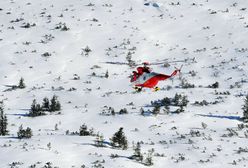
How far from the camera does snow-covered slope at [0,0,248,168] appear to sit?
23.0 metres

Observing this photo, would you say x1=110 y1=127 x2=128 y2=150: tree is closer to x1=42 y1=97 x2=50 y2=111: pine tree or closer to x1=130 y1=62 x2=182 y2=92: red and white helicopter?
x1=130 y1=62 x2=182 y2=92: red and white helicopter

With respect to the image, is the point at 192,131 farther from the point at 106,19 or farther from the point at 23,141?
the point at 106,19

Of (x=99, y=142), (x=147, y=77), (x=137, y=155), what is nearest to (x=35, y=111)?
(x=99, y=142)

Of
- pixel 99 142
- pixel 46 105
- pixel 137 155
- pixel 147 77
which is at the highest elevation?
pixel 147 77

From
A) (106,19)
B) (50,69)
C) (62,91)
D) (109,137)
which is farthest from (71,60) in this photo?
(109,137)

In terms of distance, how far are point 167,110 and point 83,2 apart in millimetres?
29532

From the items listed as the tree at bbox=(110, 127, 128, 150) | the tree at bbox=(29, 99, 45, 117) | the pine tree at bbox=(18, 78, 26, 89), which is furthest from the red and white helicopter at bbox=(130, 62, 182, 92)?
the pine tree at bbox=(18, 78, 26, 89)

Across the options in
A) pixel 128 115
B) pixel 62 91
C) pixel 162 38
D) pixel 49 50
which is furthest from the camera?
pixel 162 38

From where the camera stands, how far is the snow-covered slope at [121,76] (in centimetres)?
2298

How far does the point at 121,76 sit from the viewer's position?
3938cm

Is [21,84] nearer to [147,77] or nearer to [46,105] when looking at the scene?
[46,105]

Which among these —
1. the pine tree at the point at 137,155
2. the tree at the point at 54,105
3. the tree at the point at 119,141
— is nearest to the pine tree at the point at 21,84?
the tree at the point at 54,105

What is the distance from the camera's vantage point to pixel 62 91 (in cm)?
→ 3606

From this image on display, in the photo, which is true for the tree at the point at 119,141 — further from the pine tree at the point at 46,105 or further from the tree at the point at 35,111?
the pine tree at the point at 46,105
